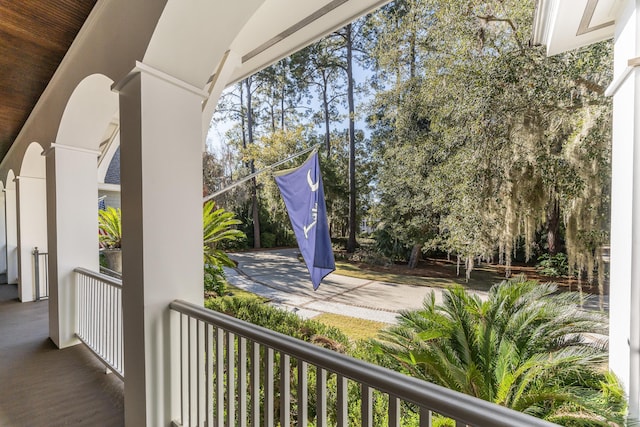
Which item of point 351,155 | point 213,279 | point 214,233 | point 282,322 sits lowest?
point 282,322

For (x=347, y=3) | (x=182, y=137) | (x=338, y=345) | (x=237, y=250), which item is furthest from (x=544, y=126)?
(x=237, y=250)

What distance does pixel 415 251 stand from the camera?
701 cm

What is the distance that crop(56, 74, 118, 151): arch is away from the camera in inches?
105

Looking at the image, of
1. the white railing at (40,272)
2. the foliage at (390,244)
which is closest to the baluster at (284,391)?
the white railing at (40,272)

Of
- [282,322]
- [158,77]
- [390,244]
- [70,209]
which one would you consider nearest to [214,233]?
[282,322]

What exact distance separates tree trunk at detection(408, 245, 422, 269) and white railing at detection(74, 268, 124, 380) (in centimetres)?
570

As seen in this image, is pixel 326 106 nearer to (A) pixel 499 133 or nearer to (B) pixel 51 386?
(A) pixel 499 133

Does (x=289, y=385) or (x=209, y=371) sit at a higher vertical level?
(x=289, y=385)

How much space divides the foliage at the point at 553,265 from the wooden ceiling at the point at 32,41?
20.3 feet

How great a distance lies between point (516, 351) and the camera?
2.43 m

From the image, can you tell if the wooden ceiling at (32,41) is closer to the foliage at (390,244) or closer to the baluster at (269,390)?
the baluster at (269,390)

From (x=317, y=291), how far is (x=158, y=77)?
6705 mm

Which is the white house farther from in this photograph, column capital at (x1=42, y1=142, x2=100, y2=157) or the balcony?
column capital at (x1=42, y1=142, x2=100, y2=157)

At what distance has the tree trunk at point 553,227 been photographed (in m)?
3.98
